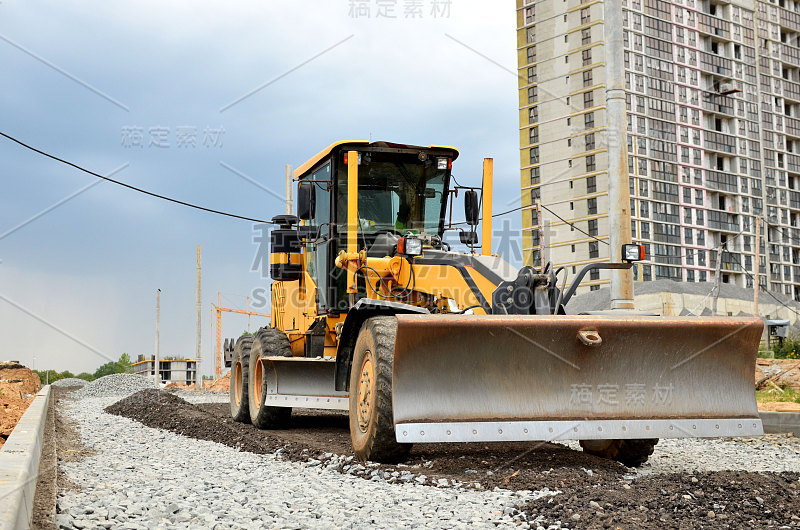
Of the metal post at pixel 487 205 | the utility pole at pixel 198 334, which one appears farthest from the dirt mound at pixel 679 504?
the utility pole at pixel 198 334

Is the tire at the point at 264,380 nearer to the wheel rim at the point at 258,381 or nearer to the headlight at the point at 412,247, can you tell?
the wheel rim at the point at 258,381

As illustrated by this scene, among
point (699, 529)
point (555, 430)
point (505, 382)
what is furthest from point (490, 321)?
point (699, 529)

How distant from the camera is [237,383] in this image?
11.5m

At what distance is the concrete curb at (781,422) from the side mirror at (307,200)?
634 centimetres

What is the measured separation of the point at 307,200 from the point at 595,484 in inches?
184

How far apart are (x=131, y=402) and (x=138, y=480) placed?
36.8ft

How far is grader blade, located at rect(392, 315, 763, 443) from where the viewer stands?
5.86 meters

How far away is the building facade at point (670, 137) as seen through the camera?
6738 cm

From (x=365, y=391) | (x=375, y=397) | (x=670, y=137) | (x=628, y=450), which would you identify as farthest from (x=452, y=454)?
(x=670, y=137)

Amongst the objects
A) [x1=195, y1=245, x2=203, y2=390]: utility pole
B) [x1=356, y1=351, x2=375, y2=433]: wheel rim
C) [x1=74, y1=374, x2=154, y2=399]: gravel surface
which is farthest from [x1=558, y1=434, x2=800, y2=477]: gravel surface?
[x1=195, y1=245, x2=203, y2=390]: utility pole

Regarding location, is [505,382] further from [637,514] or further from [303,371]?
[303,371]

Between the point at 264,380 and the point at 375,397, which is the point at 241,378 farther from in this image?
the point at 375,397

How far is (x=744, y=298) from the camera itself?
64.8m

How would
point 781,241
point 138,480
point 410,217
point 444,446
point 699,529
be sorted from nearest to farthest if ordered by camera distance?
1. point 699,529
2. point 138,480
3. point 444,446
4. point 410,217
5. point 781,241
